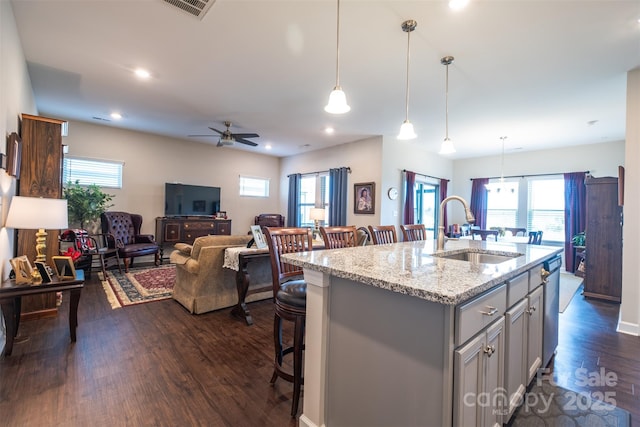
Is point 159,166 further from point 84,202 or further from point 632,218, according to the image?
point 632,218

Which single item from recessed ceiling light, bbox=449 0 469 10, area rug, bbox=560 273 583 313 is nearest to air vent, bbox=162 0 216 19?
recessed ceiling light, bbox=449 0 469 10

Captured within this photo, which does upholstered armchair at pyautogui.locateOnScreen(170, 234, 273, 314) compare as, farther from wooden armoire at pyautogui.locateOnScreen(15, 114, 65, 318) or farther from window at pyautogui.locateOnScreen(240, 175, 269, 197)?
window at pyautogui.locateOnScreen(240, 175, 269, 197)

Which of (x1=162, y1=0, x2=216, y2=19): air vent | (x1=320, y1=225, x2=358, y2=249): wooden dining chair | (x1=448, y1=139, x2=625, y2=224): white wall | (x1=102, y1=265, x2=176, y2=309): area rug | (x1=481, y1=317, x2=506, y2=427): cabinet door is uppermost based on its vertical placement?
(x1=162, y1=0, x2=216, y2=19): air vent

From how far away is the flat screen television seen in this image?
6.25 metres

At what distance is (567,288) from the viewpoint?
15.5ft

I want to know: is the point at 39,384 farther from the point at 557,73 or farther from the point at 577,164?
the point at 577,164

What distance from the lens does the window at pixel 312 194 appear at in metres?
7.13

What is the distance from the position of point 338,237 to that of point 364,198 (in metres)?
3.68

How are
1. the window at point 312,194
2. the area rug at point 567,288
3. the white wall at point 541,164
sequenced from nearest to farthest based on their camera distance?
the area rug at point 567,288, the white wall at point 541,164, the window at point 312,194

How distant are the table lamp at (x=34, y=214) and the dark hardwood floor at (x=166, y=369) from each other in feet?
3.37

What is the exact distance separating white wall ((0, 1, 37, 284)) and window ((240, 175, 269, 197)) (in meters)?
4.80

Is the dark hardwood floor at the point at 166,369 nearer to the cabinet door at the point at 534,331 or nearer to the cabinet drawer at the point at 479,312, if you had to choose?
the cabinet door at the point at 534,331

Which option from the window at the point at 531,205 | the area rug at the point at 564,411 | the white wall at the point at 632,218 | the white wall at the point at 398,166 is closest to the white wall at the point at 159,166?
the white wall at the point at 398,166

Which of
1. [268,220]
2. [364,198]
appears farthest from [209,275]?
[268,220]
